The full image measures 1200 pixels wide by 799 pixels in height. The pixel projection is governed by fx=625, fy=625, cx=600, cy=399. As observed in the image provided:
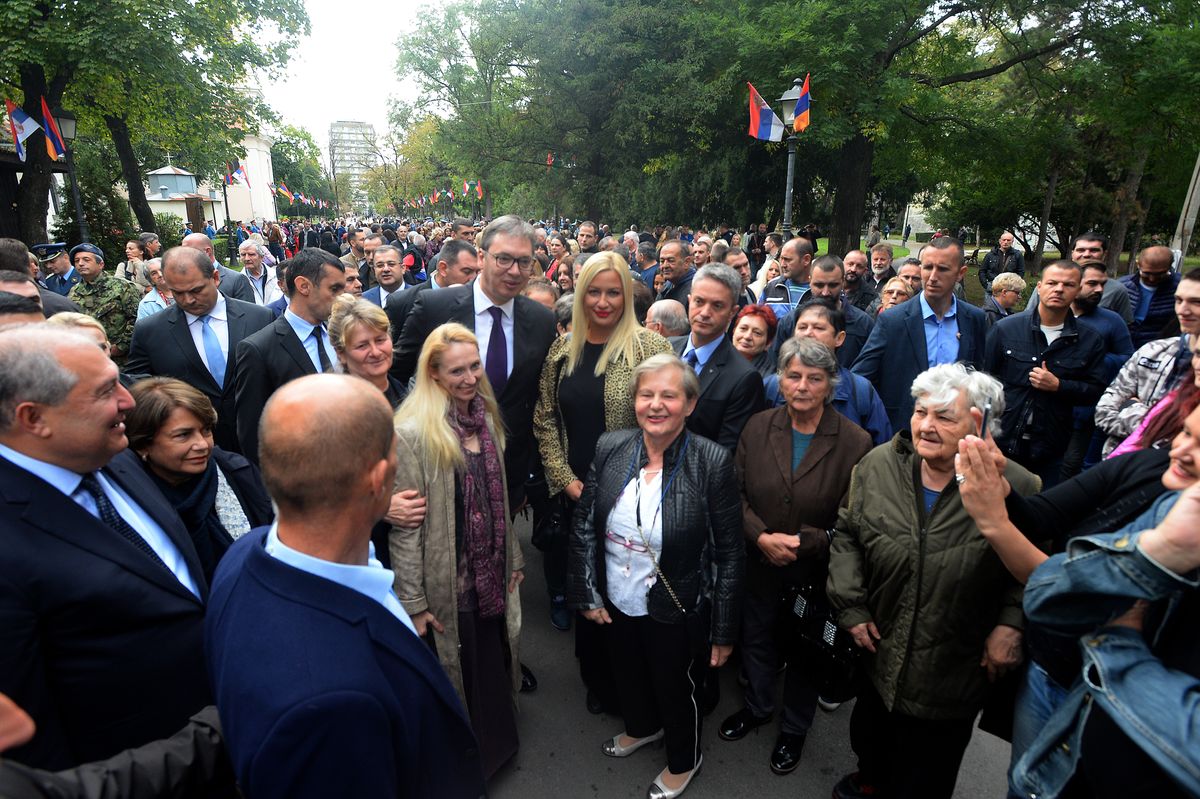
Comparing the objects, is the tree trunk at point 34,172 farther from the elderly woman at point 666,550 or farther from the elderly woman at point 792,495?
the elderly woman at point 792,495

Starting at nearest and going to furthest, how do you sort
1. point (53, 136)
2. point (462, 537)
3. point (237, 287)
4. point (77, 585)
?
1. point (77, 585)
2. point (462, 537)
3. point (237, 287)
4. point (53, 136)

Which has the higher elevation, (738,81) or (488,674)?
(738,81)

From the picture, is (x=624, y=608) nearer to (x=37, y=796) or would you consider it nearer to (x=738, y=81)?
(x=37, y=796)

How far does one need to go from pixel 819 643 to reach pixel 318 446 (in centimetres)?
238

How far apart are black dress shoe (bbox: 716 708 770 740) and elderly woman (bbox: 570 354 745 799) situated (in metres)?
0.38

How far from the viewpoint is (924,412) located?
2430 millimetres

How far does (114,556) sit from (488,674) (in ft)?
5.88

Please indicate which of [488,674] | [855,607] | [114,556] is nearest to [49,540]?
[114,556]

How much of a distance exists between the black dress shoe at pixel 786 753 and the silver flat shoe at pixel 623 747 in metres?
0.58

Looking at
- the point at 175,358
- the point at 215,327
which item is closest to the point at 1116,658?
the point at 175,358

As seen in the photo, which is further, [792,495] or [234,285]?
[234,285]

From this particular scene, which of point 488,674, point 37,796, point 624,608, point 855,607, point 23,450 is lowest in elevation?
point 488,674

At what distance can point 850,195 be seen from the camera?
16.5 m

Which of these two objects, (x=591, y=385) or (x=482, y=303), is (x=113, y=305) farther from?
(x=591, y=385)
